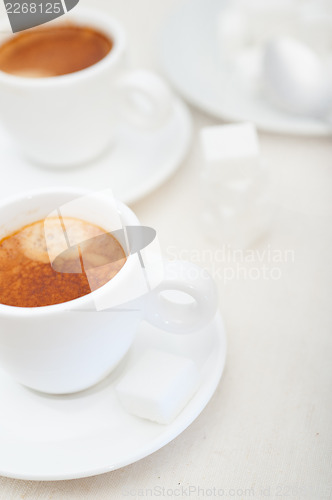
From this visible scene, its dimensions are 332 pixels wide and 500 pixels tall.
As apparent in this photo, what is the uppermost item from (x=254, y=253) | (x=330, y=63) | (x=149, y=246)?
(x=149, y=246)

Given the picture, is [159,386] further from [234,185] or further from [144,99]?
[144,99]

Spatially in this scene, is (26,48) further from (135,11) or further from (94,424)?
(94,424)

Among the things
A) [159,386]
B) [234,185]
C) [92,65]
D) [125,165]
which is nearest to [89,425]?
[159,386]

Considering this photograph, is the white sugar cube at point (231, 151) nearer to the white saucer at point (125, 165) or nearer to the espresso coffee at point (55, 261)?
the white saucer at point (125, 165)

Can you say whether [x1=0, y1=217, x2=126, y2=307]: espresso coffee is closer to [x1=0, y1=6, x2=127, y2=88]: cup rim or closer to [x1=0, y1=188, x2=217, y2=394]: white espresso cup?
[x1=0, y1=188, x2=217, y2=394]: white espresso cup

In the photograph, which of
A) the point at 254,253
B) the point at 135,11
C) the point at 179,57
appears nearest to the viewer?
the point at 254,253

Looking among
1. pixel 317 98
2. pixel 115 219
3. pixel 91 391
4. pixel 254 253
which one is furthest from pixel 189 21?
pixel 91 391
